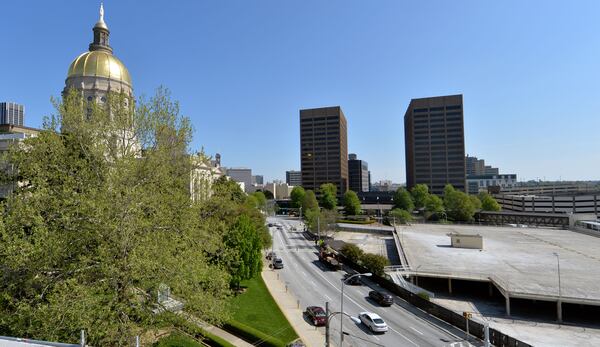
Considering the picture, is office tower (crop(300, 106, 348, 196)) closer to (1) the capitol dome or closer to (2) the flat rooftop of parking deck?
(2) the flat rooftop of parking deck

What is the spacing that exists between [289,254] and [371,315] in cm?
3646

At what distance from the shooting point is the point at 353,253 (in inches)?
→ 2183

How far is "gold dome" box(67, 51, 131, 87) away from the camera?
266 ft

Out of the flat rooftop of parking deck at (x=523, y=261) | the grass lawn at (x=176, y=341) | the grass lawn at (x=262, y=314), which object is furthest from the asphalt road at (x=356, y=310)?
the grass lawn at (x=176, y=341)

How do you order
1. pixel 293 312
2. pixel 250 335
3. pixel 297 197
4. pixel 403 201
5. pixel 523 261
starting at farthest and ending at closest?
pixel 297 197 < pixel 403 201 < pixel 523 261 < pixel 293 312 < pixel 250 335

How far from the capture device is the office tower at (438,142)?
164000mm

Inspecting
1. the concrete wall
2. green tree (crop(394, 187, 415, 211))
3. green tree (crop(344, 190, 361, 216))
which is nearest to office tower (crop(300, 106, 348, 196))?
green tree (crop(344, 190, 361, 216))

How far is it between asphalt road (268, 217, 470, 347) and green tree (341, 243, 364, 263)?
3203 mm

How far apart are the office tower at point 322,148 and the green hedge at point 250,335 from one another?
154242 mm

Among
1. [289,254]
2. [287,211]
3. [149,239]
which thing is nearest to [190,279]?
[149,239]

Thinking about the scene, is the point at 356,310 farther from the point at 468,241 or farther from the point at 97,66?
the point at 97,66

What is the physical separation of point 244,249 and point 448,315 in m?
21.4

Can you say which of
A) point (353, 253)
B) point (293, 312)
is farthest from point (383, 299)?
point (353, 253)

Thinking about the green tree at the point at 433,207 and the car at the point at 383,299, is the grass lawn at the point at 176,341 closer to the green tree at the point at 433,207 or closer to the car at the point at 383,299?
the car at the point at 383,299
